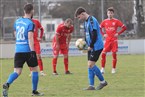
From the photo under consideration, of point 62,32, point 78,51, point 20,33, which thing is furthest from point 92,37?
point 78,51

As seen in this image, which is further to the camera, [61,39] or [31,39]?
[61,39]

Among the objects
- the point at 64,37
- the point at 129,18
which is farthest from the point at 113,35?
the point at 129,18

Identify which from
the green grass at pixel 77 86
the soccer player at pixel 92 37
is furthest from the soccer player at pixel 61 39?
the soccer player at pixel 92 37

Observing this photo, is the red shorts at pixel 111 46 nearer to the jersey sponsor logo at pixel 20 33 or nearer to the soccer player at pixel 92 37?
the soccer player at pixel 92 37

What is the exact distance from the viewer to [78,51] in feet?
97.5

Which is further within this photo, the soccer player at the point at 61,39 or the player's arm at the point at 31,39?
the soccer player at the point at 61,39

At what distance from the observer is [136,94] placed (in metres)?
10.9

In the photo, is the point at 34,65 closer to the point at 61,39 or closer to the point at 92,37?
the point at 92,37

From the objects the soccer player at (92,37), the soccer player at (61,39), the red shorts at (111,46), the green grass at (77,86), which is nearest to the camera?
the green grass at (77,86)

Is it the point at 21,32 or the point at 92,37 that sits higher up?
the point at 21,32

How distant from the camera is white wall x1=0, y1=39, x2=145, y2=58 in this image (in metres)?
28.8

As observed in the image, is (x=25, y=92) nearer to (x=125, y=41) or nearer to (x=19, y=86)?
(x=19, y=86)

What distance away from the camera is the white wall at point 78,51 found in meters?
28.8

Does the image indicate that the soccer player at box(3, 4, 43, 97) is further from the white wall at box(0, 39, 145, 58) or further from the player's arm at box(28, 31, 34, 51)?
the white wall at box(0, 39, 145, 58)
